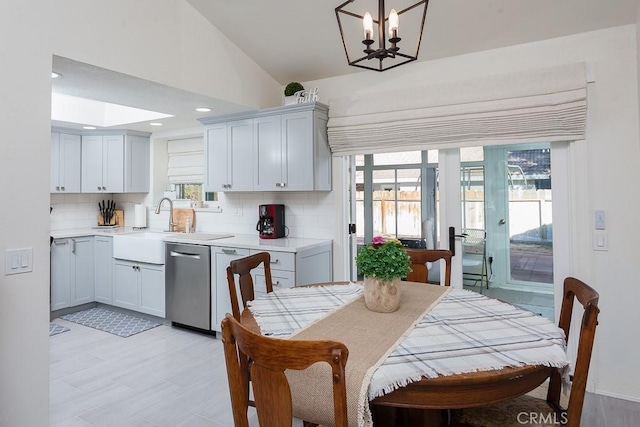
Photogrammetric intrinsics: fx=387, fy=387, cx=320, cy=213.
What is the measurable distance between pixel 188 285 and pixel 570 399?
10.7 ft

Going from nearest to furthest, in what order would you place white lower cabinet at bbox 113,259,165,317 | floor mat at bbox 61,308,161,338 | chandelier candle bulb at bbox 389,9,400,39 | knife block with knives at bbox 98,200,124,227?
chandelier candle bulb at bbox 389,9,400,39 < floor mat at bbox 61,308,161,338 < white lower cabinet at bbox 113,259,165,317 < knife block with knives at bbox 98,200,124,227

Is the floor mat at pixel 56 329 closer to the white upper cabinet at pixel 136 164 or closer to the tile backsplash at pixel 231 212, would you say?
the tile backsplash at pixel 231 212

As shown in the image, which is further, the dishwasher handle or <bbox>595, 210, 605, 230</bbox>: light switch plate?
the dishwasher handle

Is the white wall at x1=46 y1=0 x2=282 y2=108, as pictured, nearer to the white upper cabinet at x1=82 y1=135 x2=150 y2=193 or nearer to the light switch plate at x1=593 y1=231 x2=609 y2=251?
the white upper cabinet at x1=82 y1=135 x2=150 y2=193

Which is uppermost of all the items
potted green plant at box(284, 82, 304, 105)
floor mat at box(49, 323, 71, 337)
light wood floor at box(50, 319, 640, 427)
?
potted green plant at box(284, 82, 304, 105)

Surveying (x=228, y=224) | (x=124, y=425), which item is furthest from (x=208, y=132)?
(x=124, y=425)

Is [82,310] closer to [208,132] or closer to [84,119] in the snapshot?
[84,119]

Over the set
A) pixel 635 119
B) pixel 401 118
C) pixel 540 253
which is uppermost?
pixel 401 118

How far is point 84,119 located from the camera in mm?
4586

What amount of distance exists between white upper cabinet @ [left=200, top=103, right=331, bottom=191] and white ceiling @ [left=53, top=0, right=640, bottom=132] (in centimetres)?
29

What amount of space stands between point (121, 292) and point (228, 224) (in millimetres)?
1424

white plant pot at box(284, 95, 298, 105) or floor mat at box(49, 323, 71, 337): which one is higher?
white plant pot at box(284, 95, 298, 105)

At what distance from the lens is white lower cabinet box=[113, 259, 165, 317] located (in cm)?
405

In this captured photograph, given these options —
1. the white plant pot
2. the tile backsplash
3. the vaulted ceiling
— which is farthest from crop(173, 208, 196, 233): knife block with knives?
the vaulted ceiling
